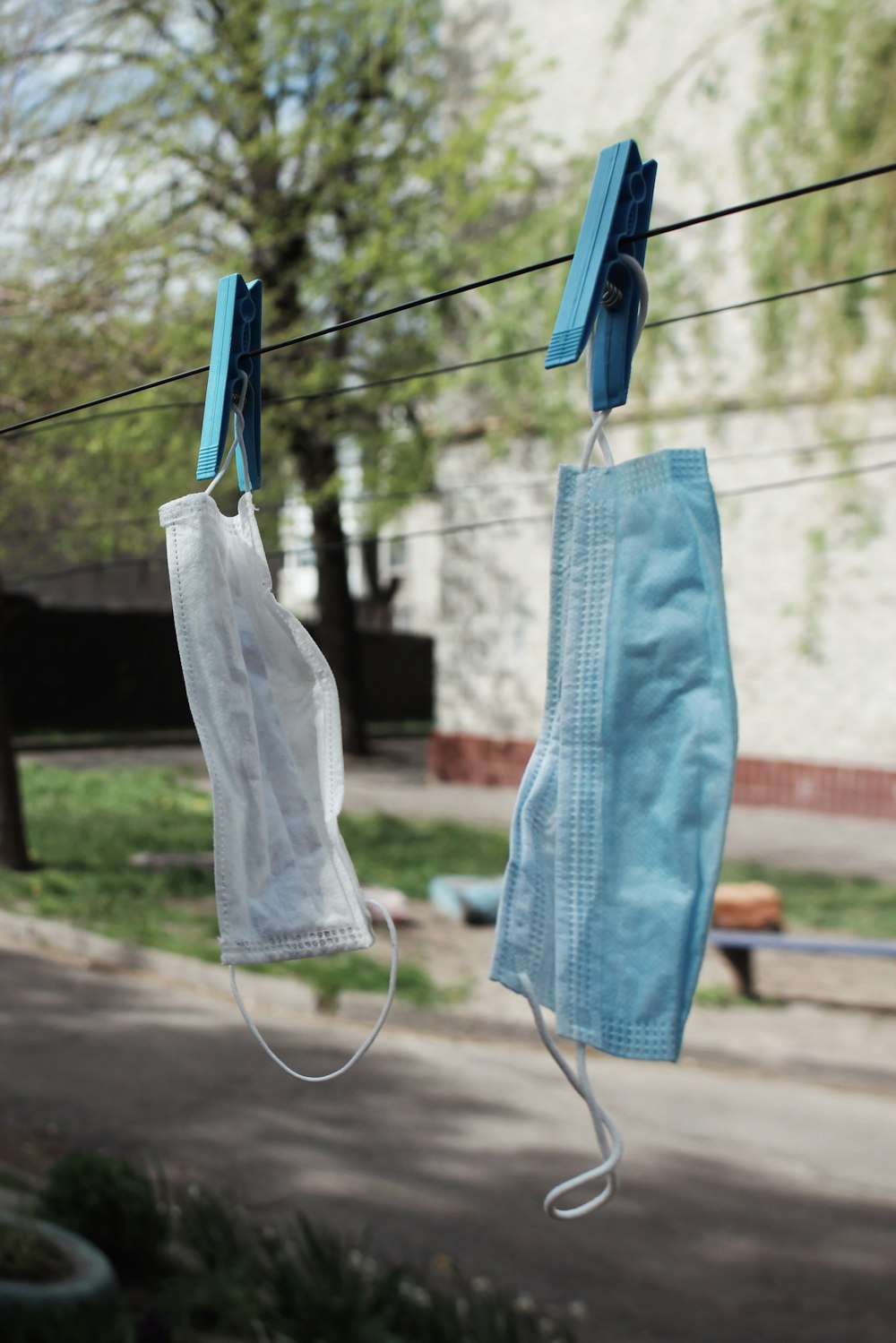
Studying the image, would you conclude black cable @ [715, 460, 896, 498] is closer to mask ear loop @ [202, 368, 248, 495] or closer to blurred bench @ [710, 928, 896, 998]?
mask ear loop @ [202, 368, 248, 495]

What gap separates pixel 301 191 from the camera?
13.7m

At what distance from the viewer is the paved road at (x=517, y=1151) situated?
14.8 ft

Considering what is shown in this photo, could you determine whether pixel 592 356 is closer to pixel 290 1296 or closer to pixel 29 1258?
pixel 290 1296

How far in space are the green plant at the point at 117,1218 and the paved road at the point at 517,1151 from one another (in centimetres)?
80

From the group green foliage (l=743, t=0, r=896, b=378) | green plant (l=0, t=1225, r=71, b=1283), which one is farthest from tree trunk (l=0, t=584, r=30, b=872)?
green plant (l=0, t=1225, r=71, b=1283)

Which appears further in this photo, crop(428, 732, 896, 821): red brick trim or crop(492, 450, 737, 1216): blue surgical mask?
crop(428, 732, 896, 821): red brick trim

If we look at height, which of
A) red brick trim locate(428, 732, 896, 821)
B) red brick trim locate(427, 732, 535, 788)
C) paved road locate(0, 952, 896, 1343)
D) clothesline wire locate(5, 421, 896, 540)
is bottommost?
red brick trim locate(427, 732, 535, 788)

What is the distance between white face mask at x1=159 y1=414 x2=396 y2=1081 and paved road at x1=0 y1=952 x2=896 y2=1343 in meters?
2.94

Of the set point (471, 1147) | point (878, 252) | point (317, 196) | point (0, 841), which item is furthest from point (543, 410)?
point (471, 1147)

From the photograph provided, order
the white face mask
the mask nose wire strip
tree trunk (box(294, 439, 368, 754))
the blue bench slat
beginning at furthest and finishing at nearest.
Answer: tree trunk (box(294, 439, 368, 754)), the blue bench slat, the white face mask, the mask nose wire strip

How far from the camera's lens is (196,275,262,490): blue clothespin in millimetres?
1915

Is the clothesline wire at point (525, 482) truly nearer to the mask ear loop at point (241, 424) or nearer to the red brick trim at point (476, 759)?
the red brick trim at point (476, 759)

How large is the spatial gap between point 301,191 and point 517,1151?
10962 mm

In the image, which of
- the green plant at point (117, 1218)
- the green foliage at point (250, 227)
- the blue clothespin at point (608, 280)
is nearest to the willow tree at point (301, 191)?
the green foliage at point (250, 227)
